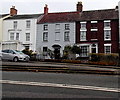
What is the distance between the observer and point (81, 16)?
41.1 meters

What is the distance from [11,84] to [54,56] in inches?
871

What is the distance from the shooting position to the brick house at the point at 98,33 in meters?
37.3

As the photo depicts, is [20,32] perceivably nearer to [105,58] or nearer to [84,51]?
[84,51]

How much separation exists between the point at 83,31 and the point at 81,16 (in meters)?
3.61

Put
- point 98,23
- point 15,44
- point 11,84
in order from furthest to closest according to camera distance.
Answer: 1. point 15,44
2. point 98,23
3. point 11,84

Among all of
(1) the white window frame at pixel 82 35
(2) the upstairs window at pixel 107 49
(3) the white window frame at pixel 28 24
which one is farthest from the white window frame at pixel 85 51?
(3) the white window frame at pixel 28 24

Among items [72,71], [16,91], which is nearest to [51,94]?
[16,91]

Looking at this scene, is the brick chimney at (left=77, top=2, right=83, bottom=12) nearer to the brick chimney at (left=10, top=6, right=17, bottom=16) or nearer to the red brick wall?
the red brick wall

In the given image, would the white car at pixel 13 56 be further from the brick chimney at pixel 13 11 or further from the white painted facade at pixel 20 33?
the brick chimney at pixel 13 11

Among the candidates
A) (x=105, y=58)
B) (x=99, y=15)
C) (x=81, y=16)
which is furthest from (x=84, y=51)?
(x=105, y=58)

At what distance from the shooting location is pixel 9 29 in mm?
43250

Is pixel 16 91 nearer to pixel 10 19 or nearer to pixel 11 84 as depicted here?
pixel 11 84

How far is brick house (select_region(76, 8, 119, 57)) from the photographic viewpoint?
123ft

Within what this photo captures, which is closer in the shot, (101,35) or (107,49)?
(107,49)
